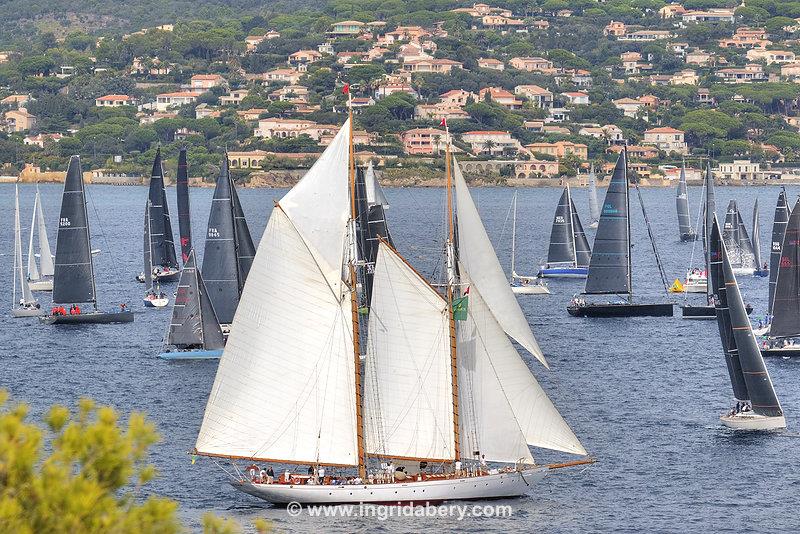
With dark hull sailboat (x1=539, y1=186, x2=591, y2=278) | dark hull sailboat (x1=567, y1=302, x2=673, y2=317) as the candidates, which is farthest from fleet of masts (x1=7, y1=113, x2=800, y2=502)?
dark hull sailboat (x1=539, y1=186, x2=591, y2=278)

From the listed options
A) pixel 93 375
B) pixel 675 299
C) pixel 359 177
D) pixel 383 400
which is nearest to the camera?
pixel 383 400

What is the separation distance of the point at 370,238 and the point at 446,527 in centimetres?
3303

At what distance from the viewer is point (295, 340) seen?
40469 millimetres

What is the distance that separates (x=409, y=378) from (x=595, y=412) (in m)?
16.5

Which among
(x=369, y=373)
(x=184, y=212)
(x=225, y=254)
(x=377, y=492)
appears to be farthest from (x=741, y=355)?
(x=184, y=212)

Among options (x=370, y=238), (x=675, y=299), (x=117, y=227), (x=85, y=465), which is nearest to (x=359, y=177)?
(x=370, y=238)

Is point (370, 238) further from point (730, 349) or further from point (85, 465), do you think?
point (85, 465)

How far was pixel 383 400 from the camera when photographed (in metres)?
41.1

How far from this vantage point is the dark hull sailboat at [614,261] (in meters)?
82.9

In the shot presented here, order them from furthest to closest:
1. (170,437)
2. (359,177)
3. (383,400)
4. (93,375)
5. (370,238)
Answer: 1. (359,177)
2. (370,238)
3. (93,375)
4. (170,437)
5. (383,400)

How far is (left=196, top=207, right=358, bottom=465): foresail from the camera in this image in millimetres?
39938

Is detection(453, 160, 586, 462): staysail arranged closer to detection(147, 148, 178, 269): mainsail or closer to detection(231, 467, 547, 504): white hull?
detection(231, 467, 547, 504): white hull

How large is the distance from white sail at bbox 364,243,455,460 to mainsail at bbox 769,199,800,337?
26.5 metres

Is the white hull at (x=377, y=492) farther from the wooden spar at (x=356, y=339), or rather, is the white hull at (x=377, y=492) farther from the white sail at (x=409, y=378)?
the white sail at (x=409, y=378)
